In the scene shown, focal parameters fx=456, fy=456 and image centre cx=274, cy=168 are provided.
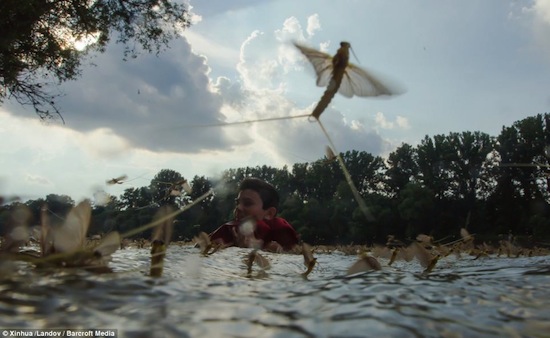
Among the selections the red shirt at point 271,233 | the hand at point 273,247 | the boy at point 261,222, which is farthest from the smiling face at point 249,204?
the hand at point 273,247

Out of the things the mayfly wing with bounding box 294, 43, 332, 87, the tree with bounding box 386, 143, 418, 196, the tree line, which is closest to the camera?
the mayfly wing with bounding box 294, 43, 332, 87

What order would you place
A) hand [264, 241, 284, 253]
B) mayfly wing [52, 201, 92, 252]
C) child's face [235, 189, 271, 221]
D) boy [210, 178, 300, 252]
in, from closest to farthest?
mayfly wing [52, 201, 92, 252], hand [264, 241, 284, 253], boy [210, 178, 300, 252], child's face [235, 189, 271, 221]

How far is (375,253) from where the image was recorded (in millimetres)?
3682

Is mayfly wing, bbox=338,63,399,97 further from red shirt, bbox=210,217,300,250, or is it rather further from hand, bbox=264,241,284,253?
red shirt, bbox=210,217,300,250

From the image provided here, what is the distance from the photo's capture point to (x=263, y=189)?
8.11 metres

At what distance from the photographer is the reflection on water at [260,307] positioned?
0.81 metres

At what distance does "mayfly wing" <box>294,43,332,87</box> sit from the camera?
2.08m

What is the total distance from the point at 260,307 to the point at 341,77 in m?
1.26

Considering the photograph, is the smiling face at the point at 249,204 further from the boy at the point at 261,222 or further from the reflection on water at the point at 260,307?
the reflection on water at the point at 260,307

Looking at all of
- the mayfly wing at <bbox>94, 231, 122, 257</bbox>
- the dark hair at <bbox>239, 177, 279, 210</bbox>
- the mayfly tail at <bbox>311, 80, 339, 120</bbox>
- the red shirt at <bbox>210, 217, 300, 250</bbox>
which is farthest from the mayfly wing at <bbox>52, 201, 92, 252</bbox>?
the dark hair at <bbox>239, 177, 279, 210</bbox>

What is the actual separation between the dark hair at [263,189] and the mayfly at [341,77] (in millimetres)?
5786

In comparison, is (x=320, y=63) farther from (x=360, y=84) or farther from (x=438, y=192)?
(x=438, y=192)

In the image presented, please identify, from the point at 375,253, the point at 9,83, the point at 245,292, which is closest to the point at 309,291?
the point at 245,292

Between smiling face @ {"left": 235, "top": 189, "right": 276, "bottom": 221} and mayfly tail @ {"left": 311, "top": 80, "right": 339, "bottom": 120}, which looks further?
smiling face @ {"left": 235, "top": 189, "right": 276, "bottom": 221}
